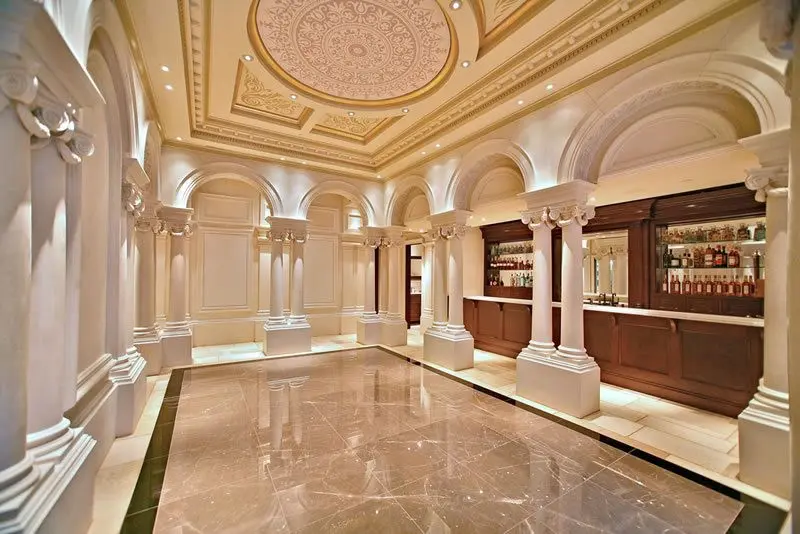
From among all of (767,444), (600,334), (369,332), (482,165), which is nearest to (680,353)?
(600,334)

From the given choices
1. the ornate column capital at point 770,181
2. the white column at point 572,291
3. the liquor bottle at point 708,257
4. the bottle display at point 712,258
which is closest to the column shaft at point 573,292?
the white column at point 572,291

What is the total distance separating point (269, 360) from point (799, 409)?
5825 mm

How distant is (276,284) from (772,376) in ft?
21.1

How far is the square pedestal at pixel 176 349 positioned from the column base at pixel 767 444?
6.66 metres

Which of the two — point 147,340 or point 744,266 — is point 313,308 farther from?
point 744,266

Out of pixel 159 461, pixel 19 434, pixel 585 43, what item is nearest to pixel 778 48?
pixel 585 43

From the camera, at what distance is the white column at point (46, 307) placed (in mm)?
1484

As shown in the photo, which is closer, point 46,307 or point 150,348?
point 46,307

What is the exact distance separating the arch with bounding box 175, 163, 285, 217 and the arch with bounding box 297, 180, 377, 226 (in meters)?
0.43

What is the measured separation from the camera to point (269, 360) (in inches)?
216

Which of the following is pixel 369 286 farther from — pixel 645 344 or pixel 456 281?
pixel 645 344

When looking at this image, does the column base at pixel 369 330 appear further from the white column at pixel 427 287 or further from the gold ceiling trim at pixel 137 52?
the gold ceiling trim at pixel 137 52

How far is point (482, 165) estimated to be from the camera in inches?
193

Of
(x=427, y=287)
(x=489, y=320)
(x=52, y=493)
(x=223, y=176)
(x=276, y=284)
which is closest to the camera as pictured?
(x=52, y=493)
